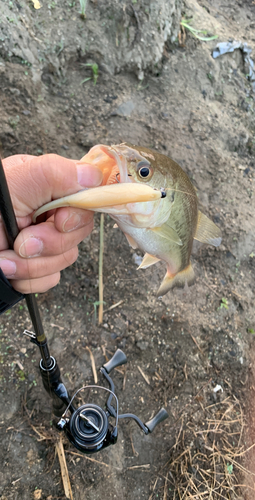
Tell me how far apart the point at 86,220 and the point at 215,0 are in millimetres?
5974

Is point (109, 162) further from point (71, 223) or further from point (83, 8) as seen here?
point (83, 8)

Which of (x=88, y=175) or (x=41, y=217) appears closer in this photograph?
(x=88, y=175)

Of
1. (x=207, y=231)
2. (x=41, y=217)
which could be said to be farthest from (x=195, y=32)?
(x=41, y=217)

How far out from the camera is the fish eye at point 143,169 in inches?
40.1

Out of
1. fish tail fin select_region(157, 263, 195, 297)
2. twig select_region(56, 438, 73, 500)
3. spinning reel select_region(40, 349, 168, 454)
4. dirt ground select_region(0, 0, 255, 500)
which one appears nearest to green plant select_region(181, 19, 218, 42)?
dirt ground select_region(0, 0, 255, 500)

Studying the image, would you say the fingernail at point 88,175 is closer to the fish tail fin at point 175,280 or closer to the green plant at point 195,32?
the fish tail fin at point 175,280

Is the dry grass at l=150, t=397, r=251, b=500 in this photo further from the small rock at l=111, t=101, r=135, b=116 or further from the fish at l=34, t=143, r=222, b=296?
the small rock at l=111, t=101, r=135, b=116

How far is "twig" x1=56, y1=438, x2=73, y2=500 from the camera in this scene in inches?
68.2

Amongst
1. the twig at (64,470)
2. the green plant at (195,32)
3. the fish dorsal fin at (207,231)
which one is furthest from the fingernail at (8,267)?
the green plant at (195,32)

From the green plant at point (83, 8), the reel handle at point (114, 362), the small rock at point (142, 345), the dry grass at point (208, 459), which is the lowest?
the dry grass at point (208, 459)

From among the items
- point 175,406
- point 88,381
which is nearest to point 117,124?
point 88,381

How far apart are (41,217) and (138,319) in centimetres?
145

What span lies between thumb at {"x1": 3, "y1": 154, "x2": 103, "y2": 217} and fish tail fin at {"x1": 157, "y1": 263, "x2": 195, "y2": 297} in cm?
75

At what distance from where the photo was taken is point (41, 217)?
1131 millimetres
